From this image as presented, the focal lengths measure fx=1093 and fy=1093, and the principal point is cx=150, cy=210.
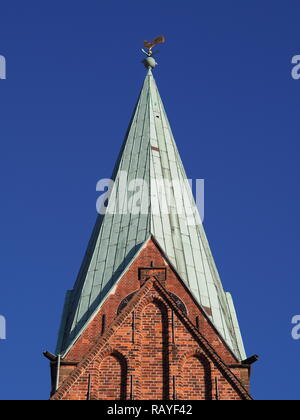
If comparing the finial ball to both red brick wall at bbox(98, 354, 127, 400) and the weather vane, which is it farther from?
red brick wall at bbox(98, 354, 127, 400)

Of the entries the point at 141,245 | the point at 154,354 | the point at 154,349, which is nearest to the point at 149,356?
the point at 154,354

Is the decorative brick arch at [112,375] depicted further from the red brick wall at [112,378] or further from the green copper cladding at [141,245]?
the green copper cladding at [141,245]

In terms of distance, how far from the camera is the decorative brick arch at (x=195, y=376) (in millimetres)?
31734

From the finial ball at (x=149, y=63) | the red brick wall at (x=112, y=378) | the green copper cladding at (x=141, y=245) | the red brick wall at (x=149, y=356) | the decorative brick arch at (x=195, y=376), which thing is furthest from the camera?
the finial ball at (x=149, y=63)

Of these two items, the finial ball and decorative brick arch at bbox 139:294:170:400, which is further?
the finial ball

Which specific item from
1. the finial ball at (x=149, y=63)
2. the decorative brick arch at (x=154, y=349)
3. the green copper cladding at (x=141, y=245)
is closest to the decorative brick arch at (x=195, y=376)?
the decorative brick arch at (x=154, y=349)

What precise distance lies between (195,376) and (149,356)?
1.49 m

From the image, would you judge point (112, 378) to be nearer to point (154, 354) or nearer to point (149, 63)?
point (154, 354)

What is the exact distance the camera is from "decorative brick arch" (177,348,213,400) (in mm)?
31734

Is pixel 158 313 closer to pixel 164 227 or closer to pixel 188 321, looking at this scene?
pixel 188 321

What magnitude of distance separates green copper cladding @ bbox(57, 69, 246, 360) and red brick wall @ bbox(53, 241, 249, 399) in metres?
0.65

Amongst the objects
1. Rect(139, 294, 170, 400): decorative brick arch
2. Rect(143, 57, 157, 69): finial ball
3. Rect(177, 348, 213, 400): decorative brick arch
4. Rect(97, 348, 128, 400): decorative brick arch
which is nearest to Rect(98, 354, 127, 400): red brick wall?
Rect(97, 348, 128, 400): decorative brick arch
